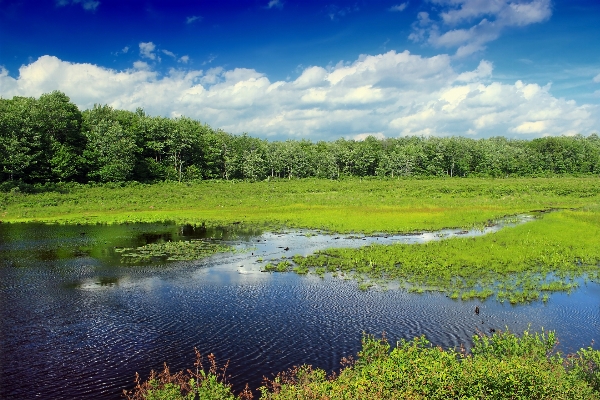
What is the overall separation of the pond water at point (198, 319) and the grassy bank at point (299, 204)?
21871 millimetres

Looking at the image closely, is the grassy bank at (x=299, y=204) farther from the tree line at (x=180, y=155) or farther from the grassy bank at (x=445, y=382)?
the grassy bank at (x=445, y=382)

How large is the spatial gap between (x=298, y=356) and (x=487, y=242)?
26224 mm

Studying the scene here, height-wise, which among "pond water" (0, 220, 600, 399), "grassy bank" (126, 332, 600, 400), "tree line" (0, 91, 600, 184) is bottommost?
"pond water" (0, 220, 600, 399)

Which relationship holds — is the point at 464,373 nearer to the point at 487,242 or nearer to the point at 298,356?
the point at 298,356

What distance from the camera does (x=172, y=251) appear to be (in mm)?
37094

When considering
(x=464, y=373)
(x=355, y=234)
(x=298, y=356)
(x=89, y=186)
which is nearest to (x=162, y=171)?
(x=89, y=186)

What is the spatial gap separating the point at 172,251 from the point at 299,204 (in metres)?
33.9

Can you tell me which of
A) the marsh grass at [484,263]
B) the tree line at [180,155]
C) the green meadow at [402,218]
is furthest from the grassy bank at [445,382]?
the tree line at [180,155]

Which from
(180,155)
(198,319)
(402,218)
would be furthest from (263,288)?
(180,155)

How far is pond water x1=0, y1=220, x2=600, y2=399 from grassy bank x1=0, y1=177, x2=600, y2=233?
21.9m

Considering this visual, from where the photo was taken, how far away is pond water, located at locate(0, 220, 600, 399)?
55.5ft

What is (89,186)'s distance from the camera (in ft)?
250

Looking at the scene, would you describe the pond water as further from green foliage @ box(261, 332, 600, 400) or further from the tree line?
the tree line

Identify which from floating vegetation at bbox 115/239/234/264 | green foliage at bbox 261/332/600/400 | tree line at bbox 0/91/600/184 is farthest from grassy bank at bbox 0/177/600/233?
green foliage at bbox 261/332/600/400
